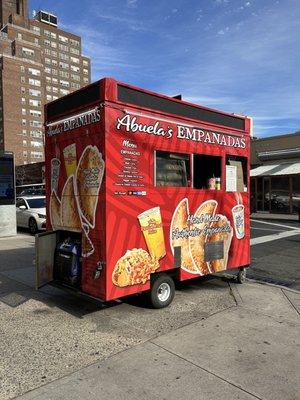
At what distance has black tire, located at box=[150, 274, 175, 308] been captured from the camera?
5.99 metres

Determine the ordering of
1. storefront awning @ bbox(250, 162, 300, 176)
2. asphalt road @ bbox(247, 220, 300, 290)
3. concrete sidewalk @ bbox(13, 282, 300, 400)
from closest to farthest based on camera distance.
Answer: concrete sidewalk @ bbox(13, 282, 300, 400) < asphalt road @ bbox(247, 220, 300, 290) < storefront awning @ bbox(250, 162, 300, 176)

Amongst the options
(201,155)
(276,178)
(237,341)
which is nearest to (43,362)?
(237,341)

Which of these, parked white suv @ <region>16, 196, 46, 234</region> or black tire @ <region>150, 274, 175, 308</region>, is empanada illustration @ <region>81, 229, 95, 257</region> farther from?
parked white suv @ <region>16, 196, 46, 234</region>

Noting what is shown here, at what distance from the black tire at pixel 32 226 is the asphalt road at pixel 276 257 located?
7.87 metres

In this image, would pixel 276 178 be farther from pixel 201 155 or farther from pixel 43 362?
pixel 43 362

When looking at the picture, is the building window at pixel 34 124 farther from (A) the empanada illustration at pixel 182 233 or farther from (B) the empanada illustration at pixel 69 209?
(A) the empanada illustration at pixel 182 233

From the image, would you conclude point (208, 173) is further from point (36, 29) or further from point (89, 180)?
point (36, 29)

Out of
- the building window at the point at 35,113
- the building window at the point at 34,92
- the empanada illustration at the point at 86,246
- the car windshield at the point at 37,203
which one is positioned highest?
the building window at the point at 34,92

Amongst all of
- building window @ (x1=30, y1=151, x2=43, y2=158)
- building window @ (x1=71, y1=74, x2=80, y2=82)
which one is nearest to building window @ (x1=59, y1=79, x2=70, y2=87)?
building window @ (x1=71, y1=74, x2=80, y2=82)

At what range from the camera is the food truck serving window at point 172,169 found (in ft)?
19.8

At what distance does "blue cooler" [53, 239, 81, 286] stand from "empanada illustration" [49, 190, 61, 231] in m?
0.29

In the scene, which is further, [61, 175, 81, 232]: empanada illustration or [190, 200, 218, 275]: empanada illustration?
[190, 200, 218, 275]: empanada illustration

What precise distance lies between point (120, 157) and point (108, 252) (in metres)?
1.19

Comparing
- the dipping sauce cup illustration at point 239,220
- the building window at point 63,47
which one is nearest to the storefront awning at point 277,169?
the dipping sauce cup illustration at point 239,220
